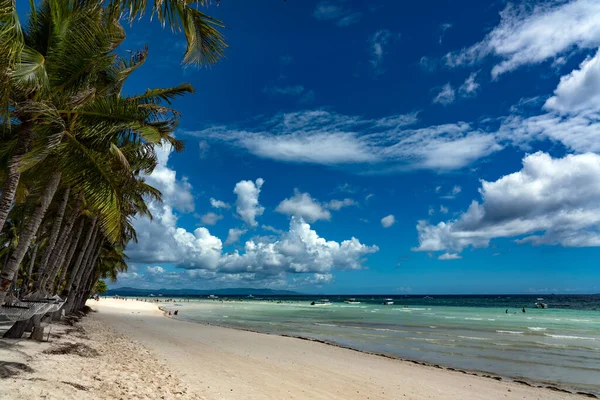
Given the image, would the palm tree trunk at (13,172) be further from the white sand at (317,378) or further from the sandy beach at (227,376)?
the white sand at (317,378)

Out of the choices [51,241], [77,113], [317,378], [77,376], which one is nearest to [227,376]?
[317,378]

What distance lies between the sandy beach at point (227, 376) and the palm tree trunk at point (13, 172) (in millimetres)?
1955

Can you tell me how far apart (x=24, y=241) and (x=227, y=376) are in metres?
6.20

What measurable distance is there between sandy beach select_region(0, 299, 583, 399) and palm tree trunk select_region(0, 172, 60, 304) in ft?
5.00

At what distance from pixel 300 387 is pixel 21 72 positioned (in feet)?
30.7

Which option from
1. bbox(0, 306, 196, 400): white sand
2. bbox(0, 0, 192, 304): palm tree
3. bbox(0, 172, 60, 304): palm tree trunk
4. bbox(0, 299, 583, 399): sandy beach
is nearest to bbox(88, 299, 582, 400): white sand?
bbox(0, 299, 583, 399): sandy beach

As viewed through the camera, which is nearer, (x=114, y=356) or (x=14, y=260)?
(x=14, y=260)

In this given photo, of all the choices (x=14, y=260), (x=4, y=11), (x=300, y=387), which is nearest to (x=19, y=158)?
(x=14, y=260)

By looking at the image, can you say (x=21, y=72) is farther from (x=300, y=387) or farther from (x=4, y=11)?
(x=300, y=387)

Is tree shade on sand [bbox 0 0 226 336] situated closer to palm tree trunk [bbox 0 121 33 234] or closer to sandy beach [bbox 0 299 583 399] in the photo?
palm tree trunk [bbox 0 121 33 234]

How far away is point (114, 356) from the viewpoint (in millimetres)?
10641

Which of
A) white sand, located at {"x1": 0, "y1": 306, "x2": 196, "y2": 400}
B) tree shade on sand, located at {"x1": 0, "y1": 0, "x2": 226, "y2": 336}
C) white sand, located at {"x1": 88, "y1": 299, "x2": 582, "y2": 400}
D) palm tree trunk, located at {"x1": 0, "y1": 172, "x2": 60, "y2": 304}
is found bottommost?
white sand, located at {"x1": 88, "y1": 299, "x2": 582, "y2": 400}

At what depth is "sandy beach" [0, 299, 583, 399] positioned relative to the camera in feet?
21.7

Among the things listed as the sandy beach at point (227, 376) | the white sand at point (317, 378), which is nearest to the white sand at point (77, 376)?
the sandy beach at point (227, 376)
